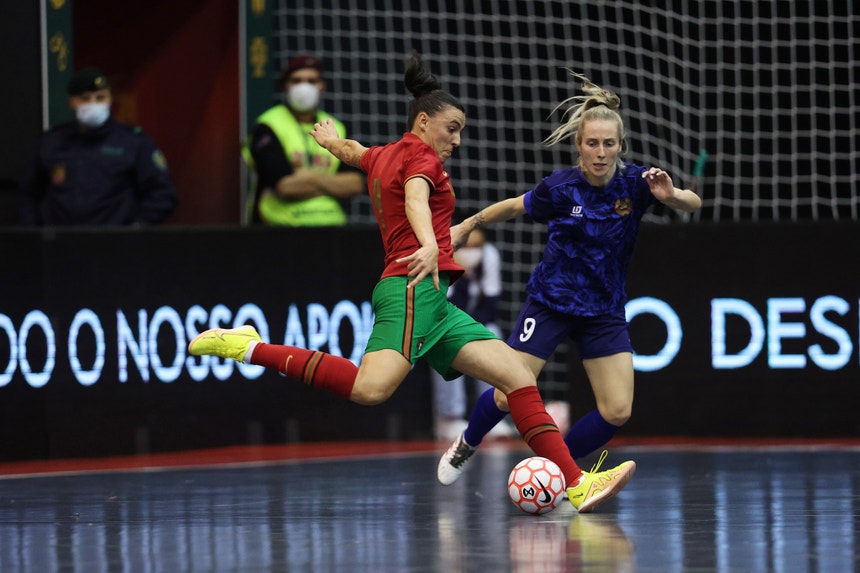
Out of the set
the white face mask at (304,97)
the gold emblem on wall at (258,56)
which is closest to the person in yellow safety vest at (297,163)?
the white face mask at (304,97)

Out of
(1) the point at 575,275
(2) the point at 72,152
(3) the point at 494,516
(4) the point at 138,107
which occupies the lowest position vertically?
(3) the point at 494,516

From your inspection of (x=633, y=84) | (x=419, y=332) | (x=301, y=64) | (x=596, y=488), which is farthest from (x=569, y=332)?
(x=633, y=84)

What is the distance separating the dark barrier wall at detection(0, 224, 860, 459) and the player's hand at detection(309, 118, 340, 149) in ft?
10.0

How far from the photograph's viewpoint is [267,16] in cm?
1223

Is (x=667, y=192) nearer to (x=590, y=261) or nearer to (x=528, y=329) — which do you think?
(x=590, y=261)

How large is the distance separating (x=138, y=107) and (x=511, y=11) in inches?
125

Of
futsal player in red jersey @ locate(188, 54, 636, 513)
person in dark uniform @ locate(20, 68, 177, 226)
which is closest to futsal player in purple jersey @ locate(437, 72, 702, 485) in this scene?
futsal player in red jersey @ locate(188, 54, 636, 513)

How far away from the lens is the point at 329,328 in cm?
1041

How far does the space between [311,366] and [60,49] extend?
17.6 feet

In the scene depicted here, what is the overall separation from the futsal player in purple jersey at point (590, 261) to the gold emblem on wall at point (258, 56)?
529cm

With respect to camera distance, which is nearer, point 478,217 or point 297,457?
point 478,217

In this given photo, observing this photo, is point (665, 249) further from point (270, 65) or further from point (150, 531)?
point (150, 531)

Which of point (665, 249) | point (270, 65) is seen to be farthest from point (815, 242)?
point (270, 65)

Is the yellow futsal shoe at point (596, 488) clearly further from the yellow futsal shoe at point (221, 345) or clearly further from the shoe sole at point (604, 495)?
the yellow futsal shoe at point (221, 345)
